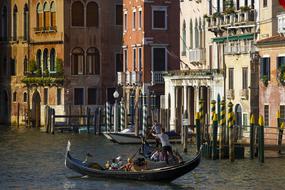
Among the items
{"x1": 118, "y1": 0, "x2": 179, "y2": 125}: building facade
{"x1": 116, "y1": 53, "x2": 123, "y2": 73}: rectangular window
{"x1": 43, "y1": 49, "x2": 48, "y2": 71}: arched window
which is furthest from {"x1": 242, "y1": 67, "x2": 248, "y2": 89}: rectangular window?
{"x1": 43, "y1": 49, "x2": 48, "y2": 71}: arched window

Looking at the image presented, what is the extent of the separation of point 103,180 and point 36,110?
3755 cm

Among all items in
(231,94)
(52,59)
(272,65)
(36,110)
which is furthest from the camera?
(52,59)

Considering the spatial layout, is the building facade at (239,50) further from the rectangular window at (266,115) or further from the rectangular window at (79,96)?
the rectangular window at (79,96)

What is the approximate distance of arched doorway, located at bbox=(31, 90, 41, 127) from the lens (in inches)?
3044

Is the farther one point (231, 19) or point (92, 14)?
point (92, 14)

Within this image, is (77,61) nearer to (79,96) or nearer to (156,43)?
(79,96)

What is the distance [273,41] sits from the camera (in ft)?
165

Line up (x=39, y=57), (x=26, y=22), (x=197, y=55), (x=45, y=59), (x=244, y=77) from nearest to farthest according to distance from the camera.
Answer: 1. (x=244, y=77)
2. (x=197, y=55)
3. (x=45, y=59)
4. (x=39, y=57)
5. (x=26, y=22)

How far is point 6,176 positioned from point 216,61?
56.8ft

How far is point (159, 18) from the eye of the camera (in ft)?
224

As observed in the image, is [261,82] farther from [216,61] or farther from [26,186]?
[26,186]

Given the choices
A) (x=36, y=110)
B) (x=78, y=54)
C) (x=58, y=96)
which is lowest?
(x=36, y=110)

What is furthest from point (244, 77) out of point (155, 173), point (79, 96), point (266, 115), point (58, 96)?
point (58, 96)

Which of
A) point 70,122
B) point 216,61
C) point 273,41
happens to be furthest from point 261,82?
point 70,122
